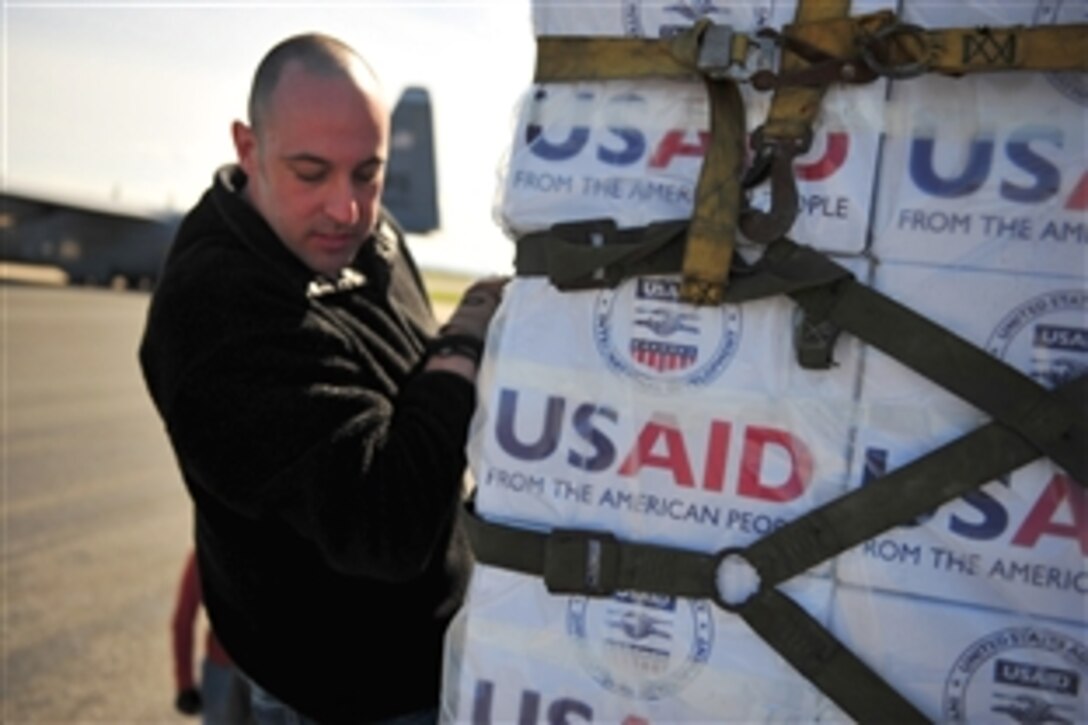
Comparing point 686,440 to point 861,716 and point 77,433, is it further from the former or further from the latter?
point 77,433

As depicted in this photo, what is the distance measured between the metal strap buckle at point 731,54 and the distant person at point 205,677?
5.91 feet

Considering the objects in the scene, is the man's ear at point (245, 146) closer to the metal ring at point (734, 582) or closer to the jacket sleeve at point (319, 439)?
the jacket sleeve at point (319, 439)

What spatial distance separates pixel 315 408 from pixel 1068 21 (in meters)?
1.31

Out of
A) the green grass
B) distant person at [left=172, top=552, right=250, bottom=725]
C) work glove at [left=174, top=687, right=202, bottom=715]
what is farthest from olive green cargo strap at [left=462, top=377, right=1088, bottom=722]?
the green grass

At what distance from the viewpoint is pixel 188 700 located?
4312 mm

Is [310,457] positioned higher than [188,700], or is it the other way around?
[310,457]

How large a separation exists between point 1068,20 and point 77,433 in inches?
405

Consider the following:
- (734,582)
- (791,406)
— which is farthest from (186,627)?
(791,406)

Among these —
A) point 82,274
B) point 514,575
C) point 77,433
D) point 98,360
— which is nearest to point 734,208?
point 514,575

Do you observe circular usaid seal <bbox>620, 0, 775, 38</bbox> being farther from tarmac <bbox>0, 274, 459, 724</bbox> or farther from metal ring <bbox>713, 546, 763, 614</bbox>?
tarmac <bbox>0, 274, 459, 724</bbox>

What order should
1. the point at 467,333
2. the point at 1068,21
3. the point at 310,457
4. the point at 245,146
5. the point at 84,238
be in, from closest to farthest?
the point at 1068,21 → the point at 310,457 → the point at 467,333 → the point at 245,146 → the point at 84,238

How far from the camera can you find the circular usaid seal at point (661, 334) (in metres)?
1.51

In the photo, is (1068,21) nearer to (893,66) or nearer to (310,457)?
(893,66)

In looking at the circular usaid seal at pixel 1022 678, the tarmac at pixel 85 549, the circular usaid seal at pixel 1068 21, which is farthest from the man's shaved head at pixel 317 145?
the tarmac at pixel 85 549
